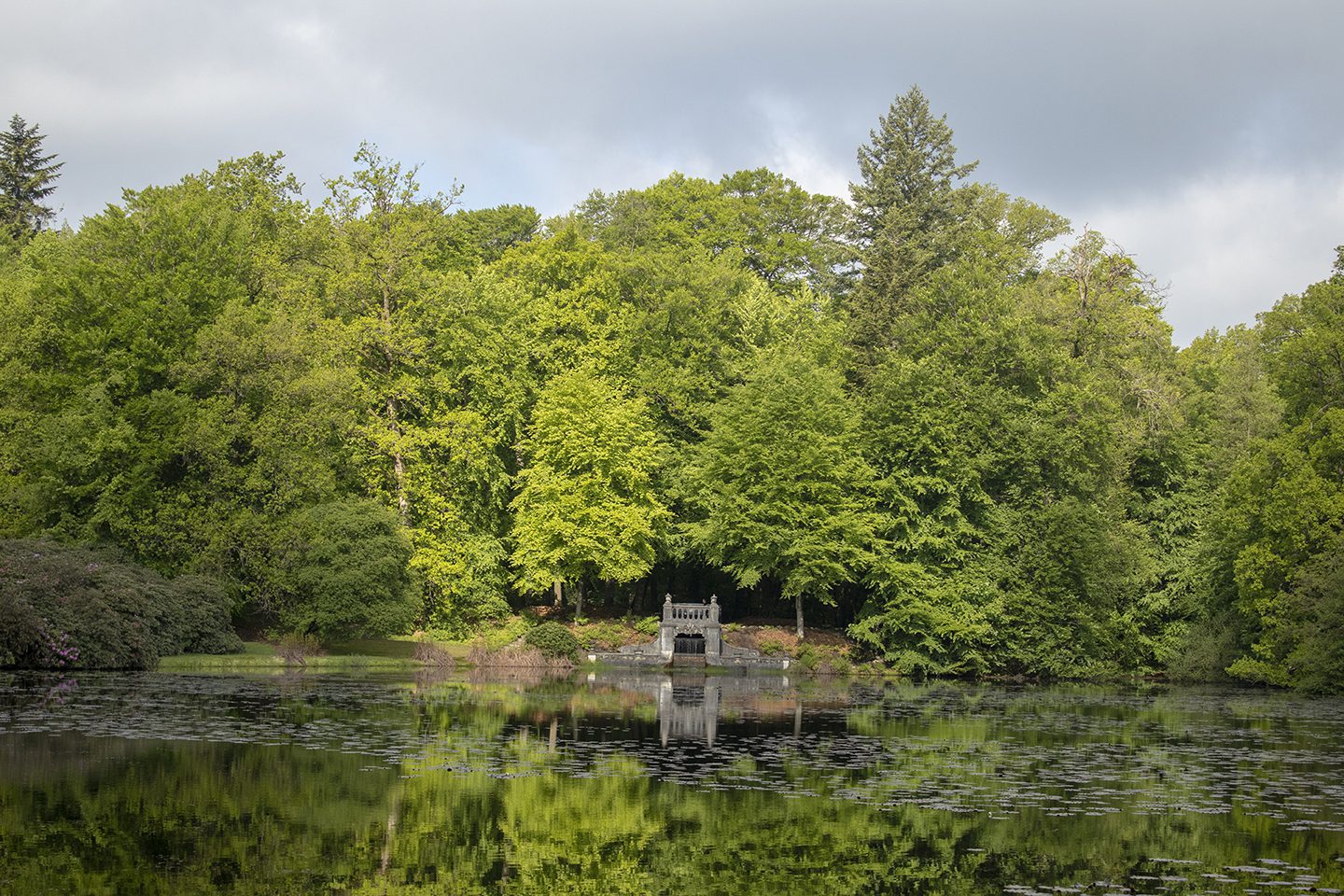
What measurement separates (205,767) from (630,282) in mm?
48802

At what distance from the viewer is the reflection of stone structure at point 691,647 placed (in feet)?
183

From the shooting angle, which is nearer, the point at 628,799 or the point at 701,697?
the point at 628,799

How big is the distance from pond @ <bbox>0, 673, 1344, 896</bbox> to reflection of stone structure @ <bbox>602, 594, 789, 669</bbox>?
809 inches

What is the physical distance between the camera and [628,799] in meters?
20.0

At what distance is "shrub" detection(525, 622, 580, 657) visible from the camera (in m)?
53.7

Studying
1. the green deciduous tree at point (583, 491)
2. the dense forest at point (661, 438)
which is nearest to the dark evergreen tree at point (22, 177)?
the dense forest at point (661, 438)

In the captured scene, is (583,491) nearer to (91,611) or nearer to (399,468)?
(399,468)

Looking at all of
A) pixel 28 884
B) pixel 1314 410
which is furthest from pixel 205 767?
pixel 1314 410

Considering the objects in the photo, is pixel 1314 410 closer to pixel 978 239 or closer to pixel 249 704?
pixel 978 239

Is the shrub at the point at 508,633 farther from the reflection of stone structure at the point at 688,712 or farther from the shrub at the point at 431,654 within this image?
the reflection of stone structure at the point at 688,712

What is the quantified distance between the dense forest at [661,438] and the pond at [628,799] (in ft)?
50.5

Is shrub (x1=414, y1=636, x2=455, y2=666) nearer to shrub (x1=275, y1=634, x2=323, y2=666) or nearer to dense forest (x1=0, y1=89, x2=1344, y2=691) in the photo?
dense forest (x1=0, y1=89, x2=1344, y2=691)

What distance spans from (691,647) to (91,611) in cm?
2594

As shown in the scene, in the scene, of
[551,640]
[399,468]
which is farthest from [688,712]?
[399,468]
